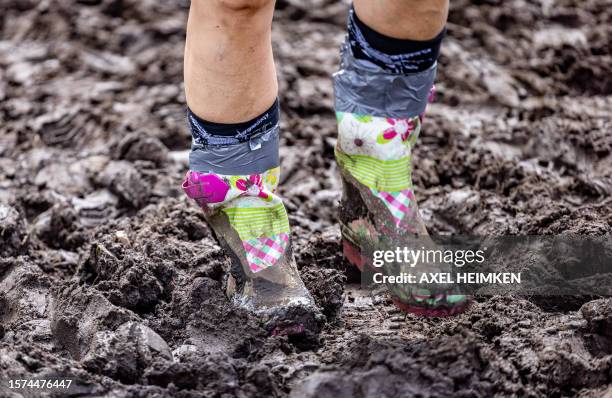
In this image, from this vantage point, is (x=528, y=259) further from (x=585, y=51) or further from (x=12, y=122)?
(x=12, y=122)

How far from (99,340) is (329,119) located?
186cm

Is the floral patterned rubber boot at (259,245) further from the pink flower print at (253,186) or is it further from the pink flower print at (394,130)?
the pink flower print at (394,130)

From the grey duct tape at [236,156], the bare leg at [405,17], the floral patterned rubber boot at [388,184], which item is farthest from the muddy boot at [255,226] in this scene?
the bare leg at [405,17]

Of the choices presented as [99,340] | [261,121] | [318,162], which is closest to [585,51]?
[318,162]

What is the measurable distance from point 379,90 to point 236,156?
1.51 feet

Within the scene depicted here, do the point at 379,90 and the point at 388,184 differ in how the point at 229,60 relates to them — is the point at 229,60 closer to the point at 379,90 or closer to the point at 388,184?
the point at 379,90

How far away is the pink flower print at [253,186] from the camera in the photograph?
6.93 feet

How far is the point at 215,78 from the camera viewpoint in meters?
1.96

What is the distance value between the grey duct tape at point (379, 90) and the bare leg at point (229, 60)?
32cm

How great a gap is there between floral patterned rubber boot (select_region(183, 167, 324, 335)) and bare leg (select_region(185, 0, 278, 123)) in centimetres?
18

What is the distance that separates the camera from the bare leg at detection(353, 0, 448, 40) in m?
2.18

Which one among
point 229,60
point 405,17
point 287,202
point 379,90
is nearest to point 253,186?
point 229,60

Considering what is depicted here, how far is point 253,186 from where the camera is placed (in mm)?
2133


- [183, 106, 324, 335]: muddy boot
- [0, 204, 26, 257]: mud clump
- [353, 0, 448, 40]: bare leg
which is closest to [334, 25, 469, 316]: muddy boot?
[353, 0, 448, 40]: bare leg
